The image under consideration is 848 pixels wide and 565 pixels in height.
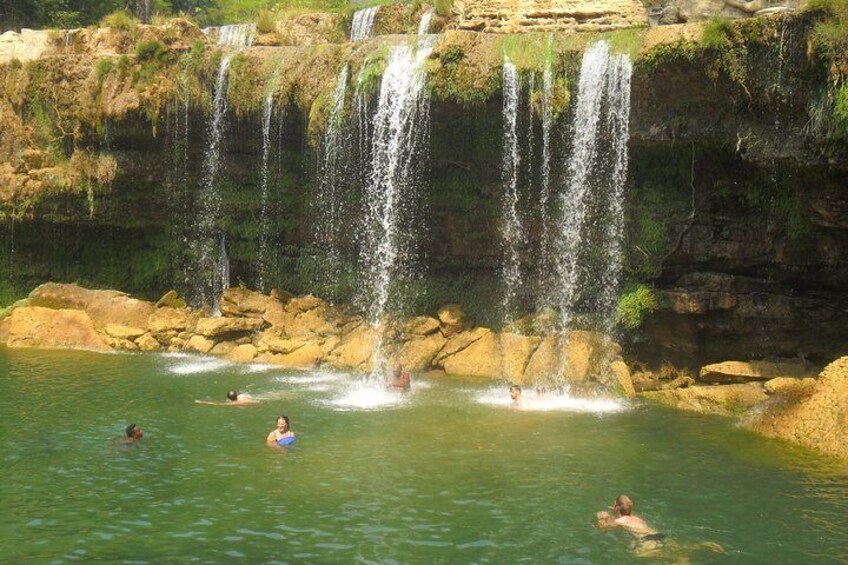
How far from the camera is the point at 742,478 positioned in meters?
15.6

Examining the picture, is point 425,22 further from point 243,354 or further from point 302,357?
point 243,354

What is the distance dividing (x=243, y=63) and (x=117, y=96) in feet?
15.5

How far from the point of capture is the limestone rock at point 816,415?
1738 centimetres

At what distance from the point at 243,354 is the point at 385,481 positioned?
13047mm

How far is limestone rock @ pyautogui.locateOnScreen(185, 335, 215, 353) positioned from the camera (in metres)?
28.4

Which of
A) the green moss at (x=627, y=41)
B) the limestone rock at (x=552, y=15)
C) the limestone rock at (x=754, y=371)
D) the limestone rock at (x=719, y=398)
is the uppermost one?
the limestone rock at (x=552, y=15)

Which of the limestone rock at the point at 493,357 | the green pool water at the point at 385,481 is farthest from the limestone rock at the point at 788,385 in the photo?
the limestone rock at the point at 493,357

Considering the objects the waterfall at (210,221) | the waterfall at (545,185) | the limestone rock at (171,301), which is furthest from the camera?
the limestone rock at (171,301)

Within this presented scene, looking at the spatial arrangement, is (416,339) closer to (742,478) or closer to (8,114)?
(742,478)

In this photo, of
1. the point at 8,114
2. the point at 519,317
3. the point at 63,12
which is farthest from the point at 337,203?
the point at 63,12

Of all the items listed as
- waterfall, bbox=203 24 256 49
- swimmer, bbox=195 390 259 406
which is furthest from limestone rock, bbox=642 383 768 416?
waterfall, bbox=203 24 256 49

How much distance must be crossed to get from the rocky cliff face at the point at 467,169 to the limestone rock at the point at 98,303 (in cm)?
241

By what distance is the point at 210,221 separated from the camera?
31.9m

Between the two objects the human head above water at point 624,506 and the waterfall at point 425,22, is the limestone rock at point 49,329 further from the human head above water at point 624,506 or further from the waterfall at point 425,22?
the human head above water at point 624,506
